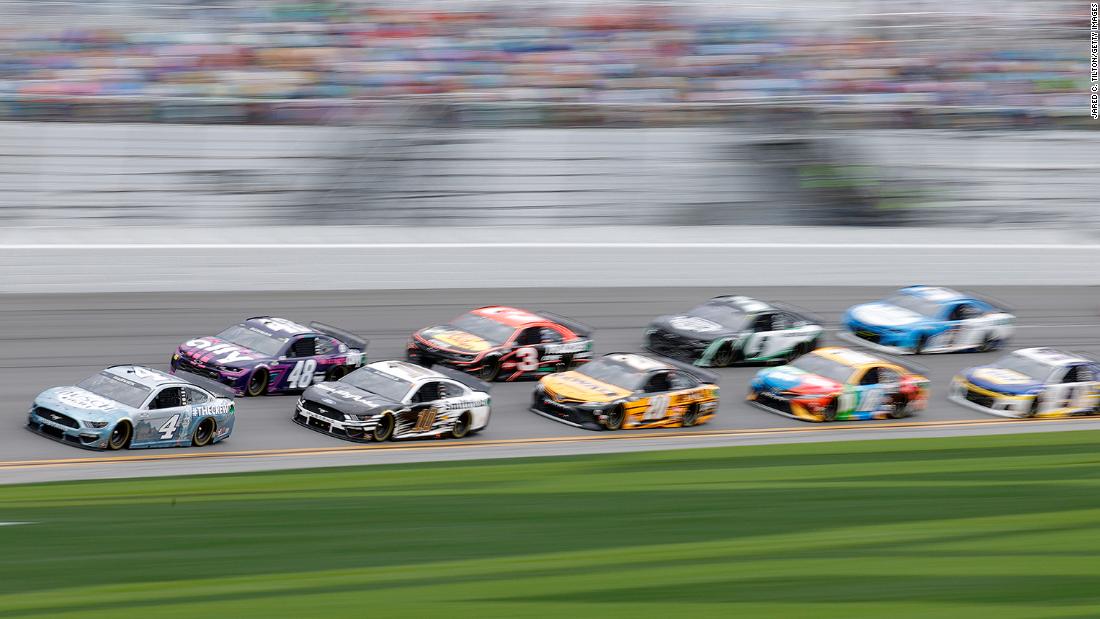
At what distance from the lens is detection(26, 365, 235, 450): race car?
51.1ft

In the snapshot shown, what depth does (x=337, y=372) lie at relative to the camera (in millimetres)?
19250

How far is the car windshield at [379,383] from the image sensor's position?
675 inches

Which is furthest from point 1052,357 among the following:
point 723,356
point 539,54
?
point 539,54

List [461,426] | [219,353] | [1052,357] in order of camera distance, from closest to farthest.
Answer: [461,426], [219,353], [1052,357]

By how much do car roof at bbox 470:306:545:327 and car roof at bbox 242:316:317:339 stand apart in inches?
106

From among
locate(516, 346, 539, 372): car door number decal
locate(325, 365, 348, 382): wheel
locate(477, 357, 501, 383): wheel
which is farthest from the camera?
locate(516, 346, 539, 372): car door number decal

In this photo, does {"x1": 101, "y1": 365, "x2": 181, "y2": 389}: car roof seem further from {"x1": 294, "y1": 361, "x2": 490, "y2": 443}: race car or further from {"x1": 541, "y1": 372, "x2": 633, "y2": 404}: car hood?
{"x1": 541, "y1": 372, "x2": 633, "y2": 404}: car hood

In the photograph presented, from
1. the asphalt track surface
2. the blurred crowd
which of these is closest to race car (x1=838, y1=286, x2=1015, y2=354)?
the asphalt track surface

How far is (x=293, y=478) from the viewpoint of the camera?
563 inches

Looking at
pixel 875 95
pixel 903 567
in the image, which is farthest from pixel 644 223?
pixel 903 567

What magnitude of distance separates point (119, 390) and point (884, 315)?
12.6 m

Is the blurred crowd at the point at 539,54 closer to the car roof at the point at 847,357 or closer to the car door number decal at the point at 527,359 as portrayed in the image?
the car door number decal at the point at 527,359

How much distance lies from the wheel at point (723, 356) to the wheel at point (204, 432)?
316 inches

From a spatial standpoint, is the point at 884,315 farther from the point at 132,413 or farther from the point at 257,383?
the point at 132,413
